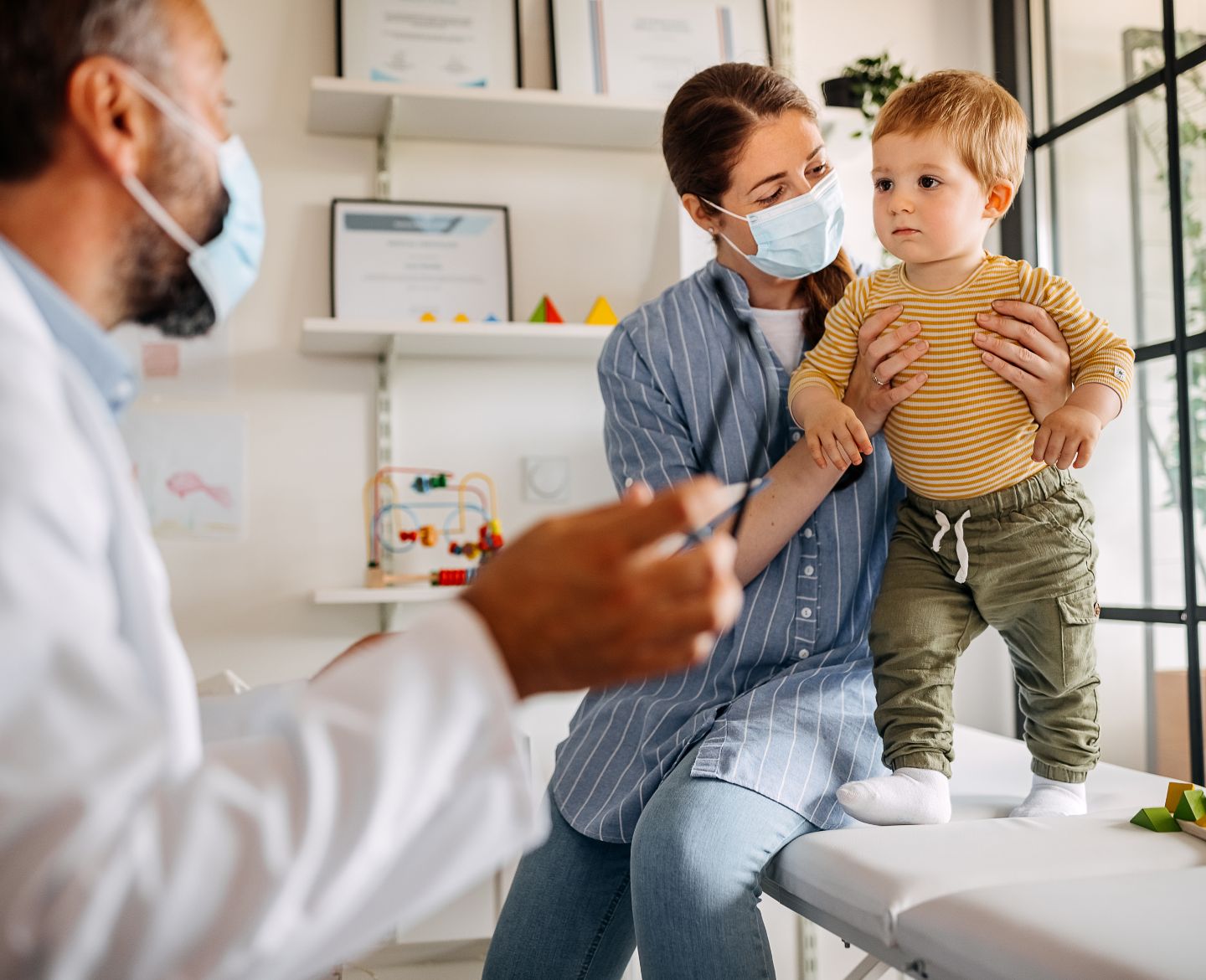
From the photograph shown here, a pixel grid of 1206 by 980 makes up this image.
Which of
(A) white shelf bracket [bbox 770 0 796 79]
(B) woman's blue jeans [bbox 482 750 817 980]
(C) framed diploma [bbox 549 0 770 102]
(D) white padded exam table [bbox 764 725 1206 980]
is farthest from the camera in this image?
(A) white shelf bracket [bbox 770 0 796 79]

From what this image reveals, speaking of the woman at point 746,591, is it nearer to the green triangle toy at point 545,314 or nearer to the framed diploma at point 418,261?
the green triangle toy at point 545,314

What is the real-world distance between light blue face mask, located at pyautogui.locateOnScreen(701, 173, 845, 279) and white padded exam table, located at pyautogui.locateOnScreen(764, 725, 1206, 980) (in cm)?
76

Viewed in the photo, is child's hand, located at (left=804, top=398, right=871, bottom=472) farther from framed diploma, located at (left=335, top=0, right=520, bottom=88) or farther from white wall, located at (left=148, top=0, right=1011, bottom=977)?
framed diploma, located at (left=335, top=0, right=520, bottom=88)

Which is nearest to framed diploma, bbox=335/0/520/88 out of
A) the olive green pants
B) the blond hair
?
the blond hair

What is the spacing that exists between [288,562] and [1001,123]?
170cm

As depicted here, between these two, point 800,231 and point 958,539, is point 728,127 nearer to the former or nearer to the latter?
point 800,231

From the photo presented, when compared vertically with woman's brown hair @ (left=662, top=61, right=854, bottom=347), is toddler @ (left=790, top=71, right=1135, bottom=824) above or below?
below

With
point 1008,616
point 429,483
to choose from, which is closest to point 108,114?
point 1008,616

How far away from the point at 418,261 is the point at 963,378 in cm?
144

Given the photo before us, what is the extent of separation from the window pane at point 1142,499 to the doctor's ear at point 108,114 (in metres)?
2.09

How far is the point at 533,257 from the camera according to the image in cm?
256

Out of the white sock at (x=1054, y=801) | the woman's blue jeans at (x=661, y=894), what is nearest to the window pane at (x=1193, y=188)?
the white sock at (x=1054, y=801)

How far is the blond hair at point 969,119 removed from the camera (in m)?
1.38

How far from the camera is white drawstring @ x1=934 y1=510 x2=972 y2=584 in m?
1.35
